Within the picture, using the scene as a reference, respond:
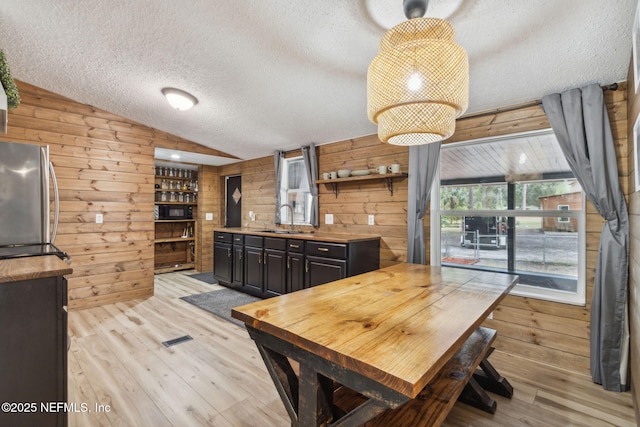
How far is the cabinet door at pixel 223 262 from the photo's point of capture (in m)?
4.52

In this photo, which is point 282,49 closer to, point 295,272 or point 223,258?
point 295,272

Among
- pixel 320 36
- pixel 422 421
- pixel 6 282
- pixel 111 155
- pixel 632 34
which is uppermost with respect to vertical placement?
pixel 320 36

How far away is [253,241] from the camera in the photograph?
4129mm

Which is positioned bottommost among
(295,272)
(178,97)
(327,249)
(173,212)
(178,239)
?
(295,272)

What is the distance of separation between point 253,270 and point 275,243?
595 millimetres

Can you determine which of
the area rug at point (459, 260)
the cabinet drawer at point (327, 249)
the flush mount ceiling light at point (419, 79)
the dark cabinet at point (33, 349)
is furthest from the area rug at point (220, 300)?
the flush mount ceiling light at point (419, 79)

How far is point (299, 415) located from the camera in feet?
3.66

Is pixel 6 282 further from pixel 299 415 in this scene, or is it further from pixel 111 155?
pixel 111 155

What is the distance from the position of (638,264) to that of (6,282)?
10.0ft

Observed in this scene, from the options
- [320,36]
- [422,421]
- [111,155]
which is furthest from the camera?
[111,155]

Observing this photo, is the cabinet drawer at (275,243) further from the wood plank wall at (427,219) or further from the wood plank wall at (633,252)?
the wood plank wall at (633,252)

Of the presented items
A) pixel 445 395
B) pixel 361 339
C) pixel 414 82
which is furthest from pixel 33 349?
pixel 414 82

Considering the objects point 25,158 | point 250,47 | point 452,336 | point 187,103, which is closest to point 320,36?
point 250,47

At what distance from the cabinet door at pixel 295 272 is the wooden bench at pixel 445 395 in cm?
Result: 201
